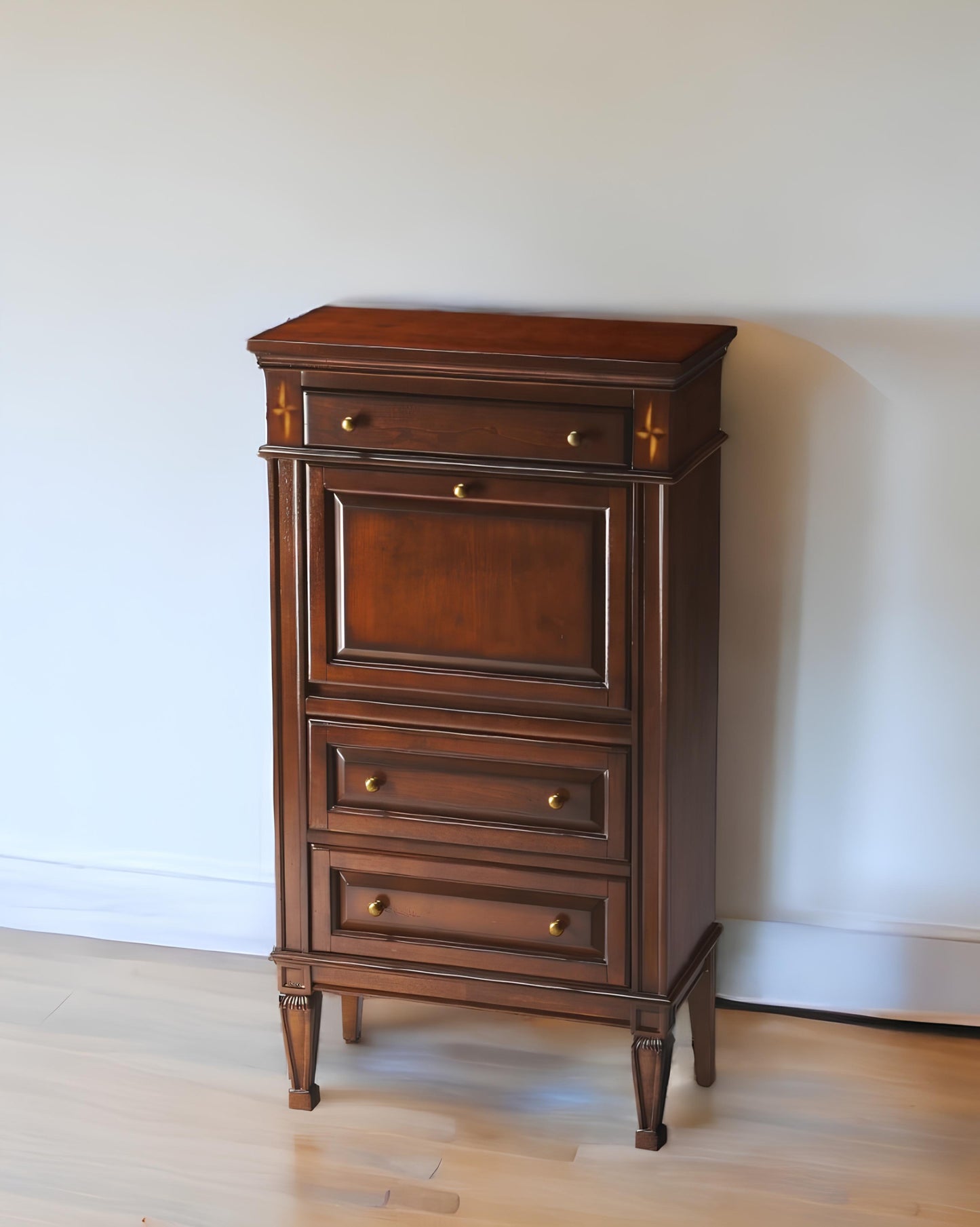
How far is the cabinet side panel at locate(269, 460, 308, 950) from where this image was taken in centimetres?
223

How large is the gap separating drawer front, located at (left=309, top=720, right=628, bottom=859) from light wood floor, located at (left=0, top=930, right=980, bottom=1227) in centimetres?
48

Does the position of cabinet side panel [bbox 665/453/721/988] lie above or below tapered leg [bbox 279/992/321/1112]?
above

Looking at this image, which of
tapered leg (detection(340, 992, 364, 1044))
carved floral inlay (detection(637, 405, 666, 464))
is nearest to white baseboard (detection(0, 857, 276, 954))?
tapered leg (detection(340, 992, 364, 1044))

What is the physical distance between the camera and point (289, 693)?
2.29 metres

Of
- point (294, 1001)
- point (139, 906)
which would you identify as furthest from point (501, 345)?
point (139, 906)

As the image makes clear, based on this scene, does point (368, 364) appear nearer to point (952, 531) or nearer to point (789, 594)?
point (789, 594)

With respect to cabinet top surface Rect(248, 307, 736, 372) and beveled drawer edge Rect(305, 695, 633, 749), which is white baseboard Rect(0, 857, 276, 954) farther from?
cabinet top surface Rect(248, 307, 736, 372)

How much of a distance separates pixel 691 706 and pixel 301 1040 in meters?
0.83

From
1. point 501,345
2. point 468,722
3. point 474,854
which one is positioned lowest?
point 474,854

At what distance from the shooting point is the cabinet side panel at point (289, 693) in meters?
2.23

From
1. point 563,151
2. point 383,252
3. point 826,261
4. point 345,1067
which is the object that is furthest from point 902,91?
point 345,1067

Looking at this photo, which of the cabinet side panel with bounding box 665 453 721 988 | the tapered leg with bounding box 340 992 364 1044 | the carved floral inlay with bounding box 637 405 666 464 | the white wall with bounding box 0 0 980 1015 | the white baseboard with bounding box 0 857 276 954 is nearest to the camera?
the carved floral inlay with bounding box 637 405 666 464

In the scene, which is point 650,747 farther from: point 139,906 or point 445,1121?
point 139,906

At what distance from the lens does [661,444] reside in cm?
207
